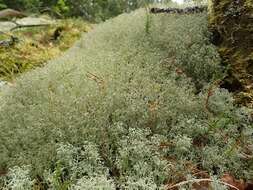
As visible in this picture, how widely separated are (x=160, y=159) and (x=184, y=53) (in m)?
1.93

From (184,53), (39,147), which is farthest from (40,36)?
(39,147)

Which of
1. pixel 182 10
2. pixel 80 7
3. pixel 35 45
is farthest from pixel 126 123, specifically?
pixel 80 7

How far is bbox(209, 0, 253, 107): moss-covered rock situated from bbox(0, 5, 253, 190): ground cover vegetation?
5.4 inches

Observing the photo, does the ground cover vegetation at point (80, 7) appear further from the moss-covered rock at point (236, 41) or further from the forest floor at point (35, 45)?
the moss-covered rock at point (236, 41)

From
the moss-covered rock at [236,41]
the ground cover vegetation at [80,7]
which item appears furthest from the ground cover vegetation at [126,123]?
the ground cover vegetation at [80,7]

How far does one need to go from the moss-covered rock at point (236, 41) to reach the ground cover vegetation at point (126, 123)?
0.45ft

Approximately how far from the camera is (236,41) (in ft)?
17.0

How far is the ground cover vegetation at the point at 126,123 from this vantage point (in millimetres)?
3676

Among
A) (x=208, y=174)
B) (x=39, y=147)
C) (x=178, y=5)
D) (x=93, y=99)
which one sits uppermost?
(x=178, y=5)

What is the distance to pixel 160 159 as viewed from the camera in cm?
379

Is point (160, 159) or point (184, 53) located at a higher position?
point (184, 53)

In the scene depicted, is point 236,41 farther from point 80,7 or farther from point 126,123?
point 80,7

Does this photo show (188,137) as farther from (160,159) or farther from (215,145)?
(160,159)

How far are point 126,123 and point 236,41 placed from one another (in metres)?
1.89
